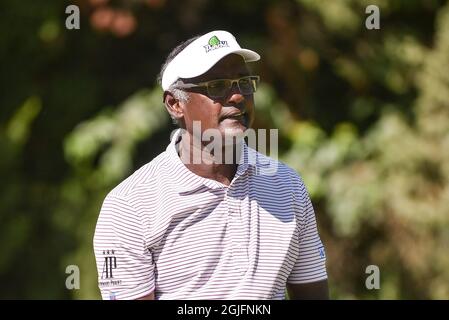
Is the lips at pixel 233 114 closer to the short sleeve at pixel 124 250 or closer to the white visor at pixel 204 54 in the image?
the white visor at pixel 204 54

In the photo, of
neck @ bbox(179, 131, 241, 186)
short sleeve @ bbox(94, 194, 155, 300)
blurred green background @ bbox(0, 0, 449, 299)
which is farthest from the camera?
blurred green background @ bbox(0, 0, 449, 299)

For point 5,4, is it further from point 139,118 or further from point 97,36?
point 139,118

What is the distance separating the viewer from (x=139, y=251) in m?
2.60

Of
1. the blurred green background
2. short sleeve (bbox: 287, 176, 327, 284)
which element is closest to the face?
short sleeve (bbox: 287, 176, 327, 284)

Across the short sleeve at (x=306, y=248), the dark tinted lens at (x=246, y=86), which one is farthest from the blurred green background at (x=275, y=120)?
the dark tinted lens at (x=246, y=86)

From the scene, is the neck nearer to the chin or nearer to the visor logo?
the chin

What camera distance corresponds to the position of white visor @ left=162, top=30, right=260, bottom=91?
2.65 m

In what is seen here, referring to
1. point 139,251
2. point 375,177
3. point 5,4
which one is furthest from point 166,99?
point 5,4

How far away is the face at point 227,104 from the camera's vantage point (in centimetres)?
267

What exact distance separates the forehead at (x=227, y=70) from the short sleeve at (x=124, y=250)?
1.37 feet

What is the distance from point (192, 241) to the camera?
8.57ft

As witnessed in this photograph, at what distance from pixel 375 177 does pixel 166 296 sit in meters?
5.16

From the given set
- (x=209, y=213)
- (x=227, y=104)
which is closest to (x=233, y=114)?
(x=227, y=104)

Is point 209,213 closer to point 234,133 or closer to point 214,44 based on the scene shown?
A: point 234,133
